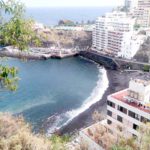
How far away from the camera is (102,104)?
4138cm

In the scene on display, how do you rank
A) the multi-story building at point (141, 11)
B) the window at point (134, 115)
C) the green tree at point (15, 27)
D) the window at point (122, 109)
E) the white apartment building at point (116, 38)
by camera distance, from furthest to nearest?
the multi-story building at point (141, 11)
the white apartment building at point (116, 38)
the window at point (122, 109)
the window at point (134, 115)
the green tree at point (15, 27)

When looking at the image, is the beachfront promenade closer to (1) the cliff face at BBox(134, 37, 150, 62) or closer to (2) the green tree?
(1) the cliff face at BBox(134, 37, 150, 62)

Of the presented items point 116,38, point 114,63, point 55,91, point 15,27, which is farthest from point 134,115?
point 116,38

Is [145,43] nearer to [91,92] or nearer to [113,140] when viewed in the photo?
[91,92]

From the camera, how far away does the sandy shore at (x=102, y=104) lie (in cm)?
3447

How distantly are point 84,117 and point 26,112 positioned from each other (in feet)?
26.0

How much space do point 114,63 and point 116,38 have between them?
8.49m

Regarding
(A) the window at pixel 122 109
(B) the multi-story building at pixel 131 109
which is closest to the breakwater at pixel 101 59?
(B) the multi-story building at pixel 131 109

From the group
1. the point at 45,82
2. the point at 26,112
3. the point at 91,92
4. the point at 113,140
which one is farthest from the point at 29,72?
the point at 113,140

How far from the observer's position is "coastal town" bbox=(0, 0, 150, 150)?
22969 mm

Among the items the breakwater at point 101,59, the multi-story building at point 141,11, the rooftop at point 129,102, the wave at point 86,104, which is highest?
the multi-story building at point 141,11

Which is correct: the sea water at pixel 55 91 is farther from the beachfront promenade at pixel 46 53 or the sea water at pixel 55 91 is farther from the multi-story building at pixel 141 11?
the multi-story building at pixel 141 11

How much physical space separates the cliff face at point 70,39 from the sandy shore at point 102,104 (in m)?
23.2

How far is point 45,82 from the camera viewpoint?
174 feet
